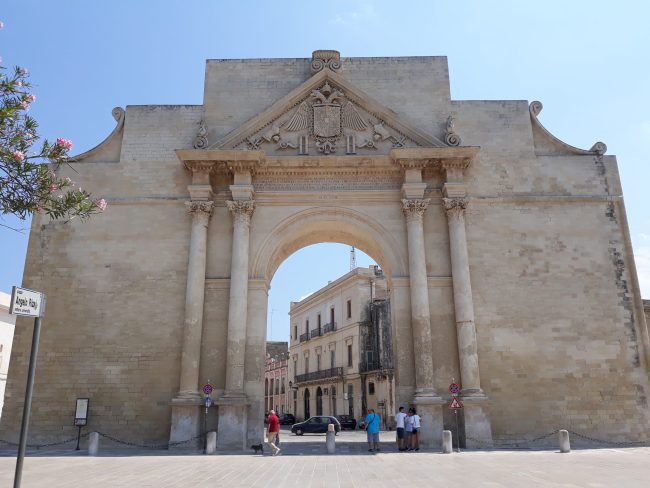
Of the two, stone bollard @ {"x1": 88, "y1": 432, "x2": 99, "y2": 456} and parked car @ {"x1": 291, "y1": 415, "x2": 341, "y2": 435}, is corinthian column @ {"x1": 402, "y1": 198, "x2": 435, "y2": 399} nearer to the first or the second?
stone bollard @ {"x1": 88, "y1": 432, "x2": 99, "y2": 456}

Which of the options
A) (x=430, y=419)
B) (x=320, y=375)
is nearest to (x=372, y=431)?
(x=430, y=419)

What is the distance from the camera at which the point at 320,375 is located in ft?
140

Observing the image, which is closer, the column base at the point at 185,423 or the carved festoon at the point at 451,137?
the column base at the point at 185,423

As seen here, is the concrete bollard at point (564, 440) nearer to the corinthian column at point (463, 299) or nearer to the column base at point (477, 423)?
the column base at point (477, 423)

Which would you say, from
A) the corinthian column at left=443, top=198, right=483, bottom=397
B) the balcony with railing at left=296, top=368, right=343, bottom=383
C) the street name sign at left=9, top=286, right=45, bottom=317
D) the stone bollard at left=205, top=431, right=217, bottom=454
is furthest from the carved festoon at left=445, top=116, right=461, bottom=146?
the balcony with railing at left=296, top=368, right=343, bottom=383


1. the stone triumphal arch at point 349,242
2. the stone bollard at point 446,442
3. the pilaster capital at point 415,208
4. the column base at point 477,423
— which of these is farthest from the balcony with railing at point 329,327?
the stone bollard at point 446,442

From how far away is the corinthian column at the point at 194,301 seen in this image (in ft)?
50.5

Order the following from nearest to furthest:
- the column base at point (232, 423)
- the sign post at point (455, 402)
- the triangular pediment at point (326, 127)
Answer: the sign post at point (455, 402)
the column base at point (232, 423)
the triangular pediment at point (326, 127)

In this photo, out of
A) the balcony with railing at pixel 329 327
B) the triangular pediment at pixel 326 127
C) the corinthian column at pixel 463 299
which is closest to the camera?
the corinthian column at pixel 463 299

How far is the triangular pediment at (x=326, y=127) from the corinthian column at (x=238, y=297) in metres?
2.31

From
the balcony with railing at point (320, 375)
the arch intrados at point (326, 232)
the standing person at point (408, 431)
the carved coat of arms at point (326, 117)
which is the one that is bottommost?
the standing person at point (408, 431)

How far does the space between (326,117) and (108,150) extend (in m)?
7.54

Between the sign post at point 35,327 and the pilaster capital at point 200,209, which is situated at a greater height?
the pilaster capital at point 200,209

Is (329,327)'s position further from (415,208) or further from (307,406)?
(415,208)
